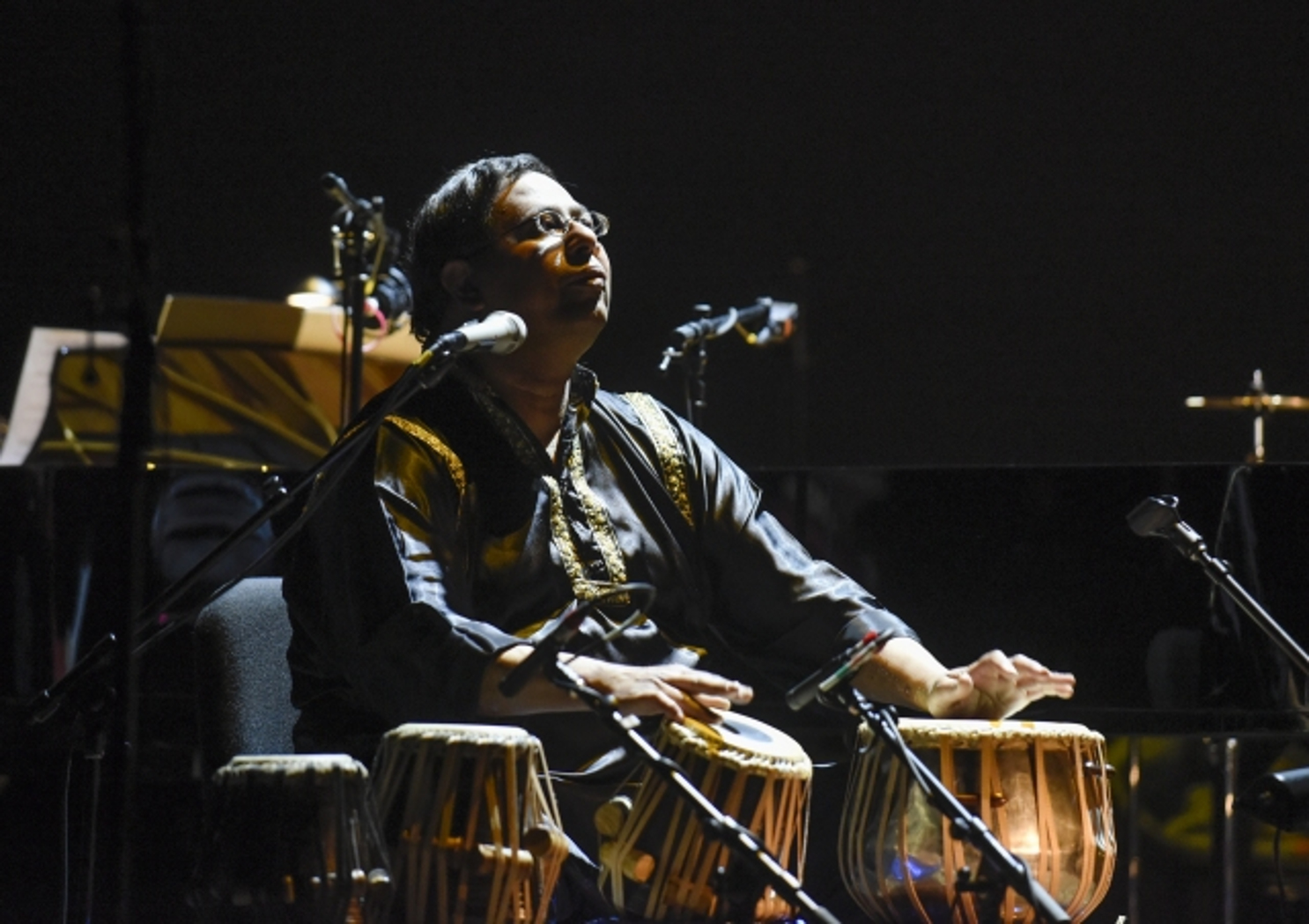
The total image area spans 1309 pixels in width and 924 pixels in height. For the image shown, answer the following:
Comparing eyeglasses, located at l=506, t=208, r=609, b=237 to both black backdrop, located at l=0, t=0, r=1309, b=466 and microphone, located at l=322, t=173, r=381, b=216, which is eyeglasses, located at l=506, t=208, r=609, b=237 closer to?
microphone, located at l=322, t=173, r=381, b=216

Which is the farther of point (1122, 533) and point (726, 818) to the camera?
point (1122, 533)

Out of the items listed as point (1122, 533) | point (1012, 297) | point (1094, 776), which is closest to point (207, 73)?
point (1012, 297)

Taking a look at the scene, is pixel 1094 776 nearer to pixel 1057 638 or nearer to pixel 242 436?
pixel 1057 638

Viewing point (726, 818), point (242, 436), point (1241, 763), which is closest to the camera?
point (726, 818)

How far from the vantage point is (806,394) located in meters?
7.36

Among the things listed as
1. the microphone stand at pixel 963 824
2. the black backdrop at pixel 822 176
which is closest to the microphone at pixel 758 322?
the black backdrop at pixel 822 176

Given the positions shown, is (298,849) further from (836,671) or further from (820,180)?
(820,180)

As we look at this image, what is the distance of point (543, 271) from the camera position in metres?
2.95

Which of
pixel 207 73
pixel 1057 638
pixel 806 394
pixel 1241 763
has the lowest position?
pixel 1241 763

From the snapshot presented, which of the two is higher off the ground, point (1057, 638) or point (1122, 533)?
point (1122, 533)

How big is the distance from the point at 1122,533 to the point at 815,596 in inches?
44.7

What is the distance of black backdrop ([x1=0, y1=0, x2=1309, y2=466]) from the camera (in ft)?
23.4

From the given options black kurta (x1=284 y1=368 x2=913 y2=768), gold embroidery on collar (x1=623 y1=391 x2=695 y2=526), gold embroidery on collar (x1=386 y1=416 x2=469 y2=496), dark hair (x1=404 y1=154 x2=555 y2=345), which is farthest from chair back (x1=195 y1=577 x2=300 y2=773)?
gold embroidery on collar (x1=623 y1=391 x2=695 y2=526)

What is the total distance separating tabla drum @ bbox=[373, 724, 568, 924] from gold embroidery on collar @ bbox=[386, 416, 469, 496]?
676 millimetres
